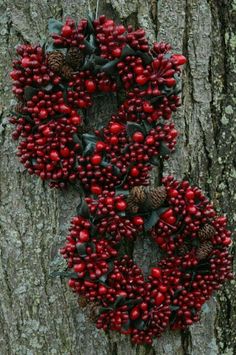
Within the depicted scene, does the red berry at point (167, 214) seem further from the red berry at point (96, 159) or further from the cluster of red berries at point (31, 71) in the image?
the cluster of red berries at point (31, 71)

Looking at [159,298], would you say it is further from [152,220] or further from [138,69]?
[138,69]

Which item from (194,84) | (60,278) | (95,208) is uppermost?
(194,84)

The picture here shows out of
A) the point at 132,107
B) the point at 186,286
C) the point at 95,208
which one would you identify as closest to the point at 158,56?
the point at 132,107

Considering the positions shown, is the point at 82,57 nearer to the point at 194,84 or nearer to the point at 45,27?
the point at 45,27

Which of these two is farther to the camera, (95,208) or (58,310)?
(58,310)

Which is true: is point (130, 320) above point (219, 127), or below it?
below

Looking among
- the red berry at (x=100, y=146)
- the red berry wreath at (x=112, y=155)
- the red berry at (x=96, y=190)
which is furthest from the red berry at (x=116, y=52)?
the red berry at (x=96, y=190)
